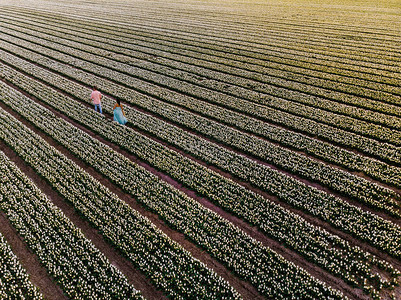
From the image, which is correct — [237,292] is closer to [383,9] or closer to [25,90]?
[25,90]

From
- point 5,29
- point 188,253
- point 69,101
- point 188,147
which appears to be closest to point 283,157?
point 188,147

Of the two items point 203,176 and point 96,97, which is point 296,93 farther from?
point 96,97

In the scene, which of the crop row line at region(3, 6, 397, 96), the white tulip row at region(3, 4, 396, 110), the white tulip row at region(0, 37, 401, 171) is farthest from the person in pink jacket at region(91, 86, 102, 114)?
the crop row line at region(3, 6, 397, 96)

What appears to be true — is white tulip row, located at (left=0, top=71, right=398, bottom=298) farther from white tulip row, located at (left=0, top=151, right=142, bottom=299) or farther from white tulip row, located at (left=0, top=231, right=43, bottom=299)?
white tulip row, located at (left=0, top=231, right=43, bottom=299)

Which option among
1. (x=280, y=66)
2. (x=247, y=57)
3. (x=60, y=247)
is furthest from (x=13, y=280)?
(x=247, y=57)

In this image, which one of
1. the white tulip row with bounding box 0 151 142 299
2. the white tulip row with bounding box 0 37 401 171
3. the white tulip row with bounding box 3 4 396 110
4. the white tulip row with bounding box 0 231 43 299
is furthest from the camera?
the white tulip row with bounding box 3 4 396 110

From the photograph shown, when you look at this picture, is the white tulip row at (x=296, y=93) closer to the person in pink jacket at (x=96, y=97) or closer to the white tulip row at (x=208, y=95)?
the white tulip row at (x=208, y=95)
